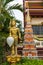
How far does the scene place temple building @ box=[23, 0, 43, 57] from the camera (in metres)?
20.8

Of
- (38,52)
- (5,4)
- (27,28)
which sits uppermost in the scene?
(5,4)

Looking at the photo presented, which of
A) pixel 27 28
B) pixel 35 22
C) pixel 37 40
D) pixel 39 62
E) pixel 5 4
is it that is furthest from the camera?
pixel 35 22

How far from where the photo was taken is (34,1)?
23672 mm

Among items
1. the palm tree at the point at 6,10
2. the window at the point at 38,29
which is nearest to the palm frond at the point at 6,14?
the palm tree at the point at 6,10

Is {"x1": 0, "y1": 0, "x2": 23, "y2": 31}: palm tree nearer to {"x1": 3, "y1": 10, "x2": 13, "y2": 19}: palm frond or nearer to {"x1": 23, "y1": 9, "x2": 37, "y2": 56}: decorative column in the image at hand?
{"x1": 3, "y1": 10, "x2": 13, "y2": 19}: palm frond

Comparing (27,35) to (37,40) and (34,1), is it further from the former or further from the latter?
(34,1)

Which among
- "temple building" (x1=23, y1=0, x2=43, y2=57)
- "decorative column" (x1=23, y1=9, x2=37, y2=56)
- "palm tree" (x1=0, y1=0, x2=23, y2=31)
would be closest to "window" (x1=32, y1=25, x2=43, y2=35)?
"temple building" (x1=23, y1=0, x2=43, y2=57)

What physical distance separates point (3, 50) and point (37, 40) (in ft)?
20.3

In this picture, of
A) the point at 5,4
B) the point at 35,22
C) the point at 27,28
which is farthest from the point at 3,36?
the point at 35,22

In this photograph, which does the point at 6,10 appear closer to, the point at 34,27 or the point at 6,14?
the point at 6,14

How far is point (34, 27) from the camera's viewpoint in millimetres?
24328

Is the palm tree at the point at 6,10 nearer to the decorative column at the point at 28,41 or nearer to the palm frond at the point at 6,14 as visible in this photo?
the palm frond at the point at 6,14

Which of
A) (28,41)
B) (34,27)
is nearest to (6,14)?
(28,41)

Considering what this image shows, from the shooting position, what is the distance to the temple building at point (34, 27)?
68.1 ft
